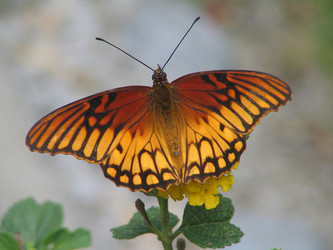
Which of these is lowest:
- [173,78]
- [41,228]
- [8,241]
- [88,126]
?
[8,241]

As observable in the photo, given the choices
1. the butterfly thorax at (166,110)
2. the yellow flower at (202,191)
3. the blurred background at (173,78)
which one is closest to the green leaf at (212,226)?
the yellow flower at (202,191)

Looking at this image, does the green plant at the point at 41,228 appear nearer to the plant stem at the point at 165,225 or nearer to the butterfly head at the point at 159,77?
the plant stem at the point at 165,225

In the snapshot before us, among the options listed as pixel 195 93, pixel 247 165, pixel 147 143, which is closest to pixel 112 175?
pixel 147 143

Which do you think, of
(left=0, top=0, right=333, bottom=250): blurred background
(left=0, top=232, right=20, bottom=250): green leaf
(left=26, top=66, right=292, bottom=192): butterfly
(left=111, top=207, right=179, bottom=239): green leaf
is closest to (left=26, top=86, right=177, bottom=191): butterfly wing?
(left=26, top=66, right=292, bottom=192): butterfly

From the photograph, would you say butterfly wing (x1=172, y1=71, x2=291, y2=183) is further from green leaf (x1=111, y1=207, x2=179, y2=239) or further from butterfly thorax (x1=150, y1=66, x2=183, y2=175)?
green leaf (x1=111, y1=207, x2=179, y2=239)

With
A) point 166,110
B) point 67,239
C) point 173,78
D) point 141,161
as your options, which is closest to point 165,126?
point 166,110

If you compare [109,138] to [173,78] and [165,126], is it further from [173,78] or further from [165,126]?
[173,78]

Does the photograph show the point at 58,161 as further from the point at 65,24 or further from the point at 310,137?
the point at 310,137

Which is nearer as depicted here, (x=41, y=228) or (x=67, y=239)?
(x=67, y=239)
